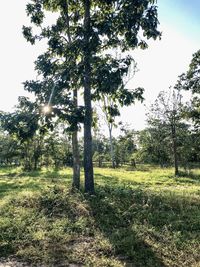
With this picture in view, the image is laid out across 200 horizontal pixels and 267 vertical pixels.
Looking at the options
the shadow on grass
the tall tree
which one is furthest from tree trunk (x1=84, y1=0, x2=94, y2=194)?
the shadow on grass

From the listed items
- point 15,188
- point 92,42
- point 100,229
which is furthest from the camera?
point 15,188

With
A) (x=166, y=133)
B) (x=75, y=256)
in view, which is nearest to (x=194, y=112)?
(x=166, y=133)

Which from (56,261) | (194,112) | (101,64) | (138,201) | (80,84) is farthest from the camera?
(194,112)

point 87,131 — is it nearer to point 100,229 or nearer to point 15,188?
point 100,229

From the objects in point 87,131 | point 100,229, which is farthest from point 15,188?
point 100,229

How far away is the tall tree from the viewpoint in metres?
13.9

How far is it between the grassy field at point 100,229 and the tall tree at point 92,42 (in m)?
2.77

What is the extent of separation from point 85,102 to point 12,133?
12.1 ft

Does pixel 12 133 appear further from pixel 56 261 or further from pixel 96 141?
pixel 96 141

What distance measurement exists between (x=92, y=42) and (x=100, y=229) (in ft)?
26.6

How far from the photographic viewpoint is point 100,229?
961 cm

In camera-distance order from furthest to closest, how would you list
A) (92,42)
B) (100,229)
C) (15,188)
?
(15,188) < (92,42) < (100,229)

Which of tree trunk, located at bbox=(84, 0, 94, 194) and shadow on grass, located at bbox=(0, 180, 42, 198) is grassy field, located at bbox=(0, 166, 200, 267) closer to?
tree trunk, located at bbox=(84, 0, 94, 194)

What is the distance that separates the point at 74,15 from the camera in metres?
16.4
